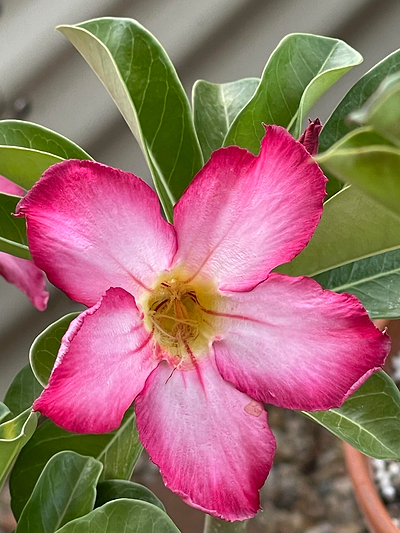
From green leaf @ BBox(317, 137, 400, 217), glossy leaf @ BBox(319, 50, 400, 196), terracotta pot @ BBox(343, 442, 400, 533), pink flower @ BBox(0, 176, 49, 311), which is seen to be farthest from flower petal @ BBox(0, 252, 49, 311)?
terracotta pot @ BBox(343, 442, 400, 533)

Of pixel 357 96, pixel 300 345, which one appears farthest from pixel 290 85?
pixel 300 345

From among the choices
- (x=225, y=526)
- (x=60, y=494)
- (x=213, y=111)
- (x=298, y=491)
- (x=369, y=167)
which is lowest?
(x=298, y=491)

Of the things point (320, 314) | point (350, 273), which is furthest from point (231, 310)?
point (350, 273)

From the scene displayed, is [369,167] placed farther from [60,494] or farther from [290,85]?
[60,494]

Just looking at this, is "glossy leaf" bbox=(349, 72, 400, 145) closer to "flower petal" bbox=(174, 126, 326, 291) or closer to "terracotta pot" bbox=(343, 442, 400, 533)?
"flower petal" bbox=(174, 126, 326, 291)

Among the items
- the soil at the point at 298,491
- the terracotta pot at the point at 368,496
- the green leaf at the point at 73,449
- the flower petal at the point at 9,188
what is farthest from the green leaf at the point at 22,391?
the soil at the point at 298,491

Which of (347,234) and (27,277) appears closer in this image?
(347,234)

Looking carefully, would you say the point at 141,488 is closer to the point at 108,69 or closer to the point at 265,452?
the point at 265,452
